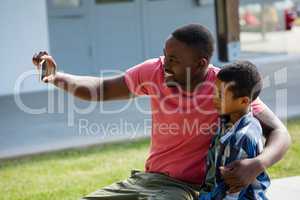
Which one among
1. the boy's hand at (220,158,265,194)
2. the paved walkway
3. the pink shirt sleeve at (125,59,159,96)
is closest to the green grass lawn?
the paved walkway

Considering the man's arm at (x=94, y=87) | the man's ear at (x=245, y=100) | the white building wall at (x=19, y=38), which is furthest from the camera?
the white building wall at (x=19, y=38)

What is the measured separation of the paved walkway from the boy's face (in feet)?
5.36

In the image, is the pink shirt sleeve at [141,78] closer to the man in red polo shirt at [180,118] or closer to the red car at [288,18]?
the man in red polo shirt at [180,118]

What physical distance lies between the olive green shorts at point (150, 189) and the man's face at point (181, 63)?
1.51 ft

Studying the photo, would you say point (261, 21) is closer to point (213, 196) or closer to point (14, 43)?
point (14, 43)

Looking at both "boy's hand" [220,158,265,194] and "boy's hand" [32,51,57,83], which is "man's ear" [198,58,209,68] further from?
"boy's hand" [32,51,57,83]

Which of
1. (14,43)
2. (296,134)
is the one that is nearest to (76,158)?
(296,134)

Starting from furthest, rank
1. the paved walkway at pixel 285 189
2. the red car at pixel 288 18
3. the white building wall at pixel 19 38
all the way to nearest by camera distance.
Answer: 1. the red car at pixel 288 18
2. the white building wall at pixel 19 38
3. the paved walkway at pixel 285 189

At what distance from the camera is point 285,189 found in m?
4.74

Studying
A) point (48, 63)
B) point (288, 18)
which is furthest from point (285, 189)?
point (288, 18)

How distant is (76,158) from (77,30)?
20.2ft

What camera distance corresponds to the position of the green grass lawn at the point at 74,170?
554 centimetres

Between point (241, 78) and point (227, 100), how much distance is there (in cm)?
12

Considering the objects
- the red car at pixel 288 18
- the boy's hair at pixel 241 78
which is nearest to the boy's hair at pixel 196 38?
the boy's hair at pixel 241 78
